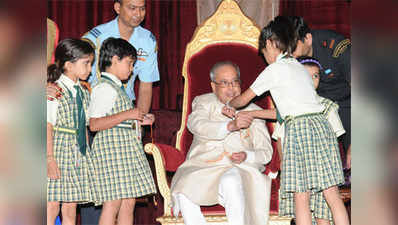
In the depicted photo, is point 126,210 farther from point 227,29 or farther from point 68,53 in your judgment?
point 227,29

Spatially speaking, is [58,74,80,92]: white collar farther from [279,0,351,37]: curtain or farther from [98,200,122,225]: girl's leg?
[279,0,351,37]: curtain

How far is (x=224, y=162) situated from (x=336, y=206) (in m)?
0.90

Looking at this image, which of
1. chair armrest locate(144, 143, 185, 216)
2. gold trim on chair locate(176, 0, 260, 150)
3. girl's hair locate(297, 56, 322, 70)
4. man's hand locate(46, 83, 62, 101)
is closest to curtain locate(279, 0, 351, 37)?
gold trim on chair locate(176, 0, 260, 150)

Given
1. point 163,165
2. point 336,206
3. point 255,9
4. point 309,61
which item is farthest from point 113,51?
point 255,9

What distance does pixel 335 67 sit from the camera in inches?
145

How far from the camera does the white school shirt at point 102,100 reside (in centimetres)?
293

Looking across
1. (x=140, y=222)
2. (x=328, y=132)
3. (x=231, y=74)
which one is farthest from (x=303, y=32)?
(x=140, y=222)

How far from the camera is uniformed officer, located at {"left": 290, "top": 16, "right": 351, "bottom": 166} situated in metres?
3.62

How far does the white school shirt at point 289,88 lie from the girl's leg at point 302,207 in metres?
0.50

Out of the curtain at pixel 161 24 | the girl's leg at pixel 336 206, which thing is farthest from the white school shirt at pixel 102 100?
the curtain at pixel 161 24

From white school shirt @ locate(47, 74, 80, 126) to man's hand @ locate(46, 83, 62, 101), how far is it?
1.0 inches

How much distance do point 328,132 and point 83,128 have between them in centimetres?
158

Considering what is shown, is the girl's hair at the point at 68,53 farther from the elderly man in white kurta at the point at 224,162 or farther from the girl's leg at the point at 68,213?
the elderly man in white kurta at the point at 224,162

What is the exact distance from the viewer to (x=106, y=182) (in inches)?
116
